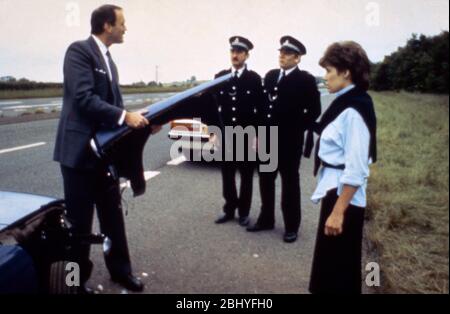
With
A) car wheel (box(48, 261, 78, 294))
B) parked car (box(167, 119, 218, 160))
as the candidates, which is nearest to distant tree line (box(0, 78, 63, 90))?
parked car (box(167, 119, 218, 160))

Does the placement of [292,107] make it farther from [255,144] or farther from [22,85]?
[22,85]

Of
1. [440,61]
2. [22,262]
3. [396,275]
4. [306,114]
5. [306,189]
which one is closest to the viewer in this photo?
[22,262]

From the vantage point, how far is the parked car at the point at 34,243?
200cm

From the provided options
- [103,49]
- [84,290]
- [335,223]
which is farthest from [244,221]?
[103,49]

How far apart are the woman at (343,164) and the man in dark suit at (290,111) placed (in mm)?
1633

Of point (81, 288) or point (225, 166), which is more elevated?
point (225, 166)

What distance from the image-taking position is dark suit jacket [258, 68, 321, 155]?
13.3ft

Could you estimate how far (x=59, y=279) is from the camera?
7.54ft

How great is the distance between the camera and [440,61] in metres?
8.48

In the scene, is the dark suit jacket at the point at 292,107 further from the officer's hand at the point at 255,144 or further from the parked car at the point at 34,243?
the parked car at the point at 34,243

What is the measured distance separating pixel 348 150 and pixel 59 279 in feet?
5.62

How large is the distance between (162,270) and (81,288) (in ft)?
2.80

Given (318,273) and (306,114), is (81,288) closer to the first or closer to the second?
(318,273)

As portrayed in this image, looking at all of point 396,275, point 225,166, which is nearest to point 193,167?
point 225,166
